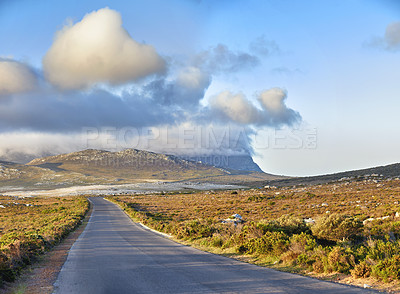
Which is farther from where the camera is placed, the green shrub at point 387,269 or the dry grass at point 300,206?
the dry grass at point 300,206

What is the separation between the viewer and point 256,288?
888 centimetres

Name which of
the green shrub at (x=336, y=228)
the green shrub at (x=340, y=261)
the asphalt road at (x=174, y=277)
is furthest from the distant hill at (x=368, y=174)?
the asphalt road at (x=174, y=277)

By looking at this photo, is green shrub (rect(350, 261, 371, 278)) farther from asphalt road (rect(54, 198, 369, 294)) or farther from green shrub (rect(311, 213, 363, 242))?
green shrub (rect(311, 213, 363, 242))

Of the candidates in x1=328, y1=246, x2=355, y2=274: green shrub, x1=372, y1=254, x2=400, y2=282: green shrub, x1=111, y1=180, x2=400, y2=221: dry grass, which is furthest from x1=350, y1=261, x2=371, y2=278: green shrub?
x1=111, y1=180, x2=400, y2=221: dry grass

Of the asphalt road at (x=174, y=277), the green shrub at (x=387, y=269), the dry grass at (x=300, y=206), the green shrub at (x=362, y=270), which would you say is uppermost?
the green shrub at (x=387, y=269)

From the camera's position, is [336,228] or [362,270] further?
[336,228]

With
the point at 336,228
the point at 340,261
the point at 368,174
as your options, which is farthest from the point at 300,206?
the point at 368,174

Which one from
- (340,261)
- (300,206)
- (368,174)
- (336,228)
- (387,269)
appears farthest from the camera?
(368,174)

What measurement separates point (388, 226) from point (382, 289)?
1225 centimetres

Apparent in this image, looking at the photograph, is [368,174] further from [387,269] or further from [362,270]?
[387,269]

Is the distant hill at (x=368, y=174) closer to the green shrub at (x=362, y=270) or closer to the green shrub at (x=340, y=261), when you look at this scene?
the green shrub at (x=340, y=261)

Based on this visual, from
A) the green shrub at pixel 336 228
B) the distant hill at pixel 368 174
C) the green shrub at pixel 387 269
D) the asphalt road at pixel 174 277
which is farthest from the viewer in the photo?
the distant hill at pixel 368 174

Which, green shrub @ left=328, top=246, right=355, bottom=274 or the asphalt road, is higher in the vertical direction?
green shrub @ left=328, top=246, right=355, bottom=274

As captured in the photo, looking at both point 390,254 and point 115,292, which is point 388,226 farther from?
point 115,292
